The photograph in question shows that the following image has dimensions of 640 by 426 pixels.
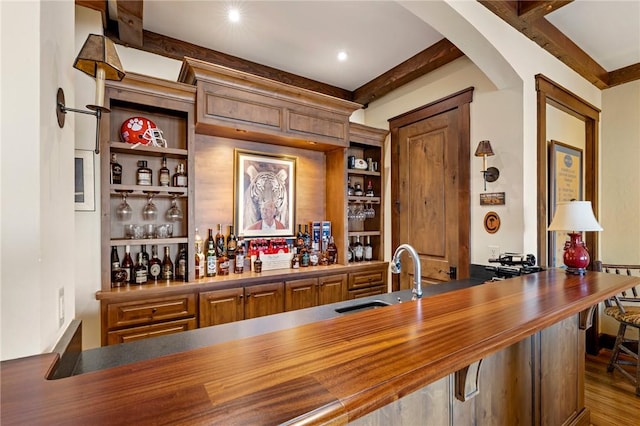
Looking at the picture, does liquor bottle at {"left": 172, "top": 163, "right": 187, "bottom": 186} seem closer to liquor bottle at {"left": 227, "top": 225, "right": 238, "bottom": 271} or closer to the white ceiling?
liquor bottle at {"left": 227, "top": 225, "right": 238, "bottom": 271}

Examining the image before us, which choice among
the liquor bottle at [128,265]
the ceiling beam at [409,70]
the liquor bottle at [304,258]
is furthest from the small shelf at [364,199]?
the liquor bottle at [128,265]

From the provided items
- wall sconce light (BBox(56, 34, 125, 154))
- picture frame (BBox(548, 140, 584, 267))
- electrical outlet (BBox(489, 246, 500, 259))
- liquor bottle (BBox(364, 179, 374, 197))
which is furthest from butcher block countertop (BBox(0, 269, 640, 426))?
liquor bottle (BBox(364, 179, 374, 197))

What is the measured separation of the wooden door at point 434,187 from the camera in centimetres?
280

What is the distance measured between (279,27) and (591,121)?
11.1ft

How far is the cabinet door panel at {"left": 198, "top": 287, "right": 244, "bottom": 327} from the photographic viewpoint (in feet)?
8.01

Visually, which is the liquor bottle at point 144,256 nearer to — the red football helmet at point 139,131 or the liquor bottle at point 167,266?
the liquor bottle at point 167,266

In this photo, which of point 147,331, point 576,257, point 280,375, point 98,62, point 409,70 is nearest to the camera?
point 280,375

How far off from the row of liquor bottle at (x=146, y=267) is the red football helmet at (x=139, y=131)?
2.66ft

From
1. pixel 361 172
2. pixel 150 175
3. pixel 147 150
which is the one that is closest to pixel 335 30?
pixel 361 172

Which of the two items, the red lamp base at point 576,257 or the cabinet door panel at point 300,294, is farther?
the cabinet door panel at point 300,294

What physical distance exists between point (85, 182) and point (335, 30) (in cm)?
220

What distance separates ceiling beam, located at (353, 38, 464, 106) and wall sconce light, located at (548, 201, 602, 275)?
154 centimetres

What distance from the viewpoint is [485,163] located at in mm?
2631

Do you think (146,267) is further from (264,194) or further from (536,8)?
(536,8)
